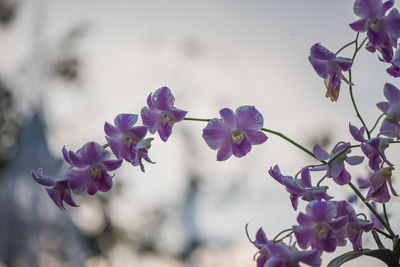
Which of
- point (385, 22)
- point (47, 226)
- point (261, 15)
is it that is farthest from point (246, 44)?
point (385, 22)

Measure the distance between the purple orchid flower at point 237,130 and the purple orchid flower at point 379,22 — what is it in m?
0.10

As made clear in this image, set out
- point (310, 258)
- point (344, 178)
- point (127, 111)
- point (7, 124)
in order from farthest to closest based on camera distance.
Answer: point (7, 124), point (127, 111), point (344, 178), point (310, 258)

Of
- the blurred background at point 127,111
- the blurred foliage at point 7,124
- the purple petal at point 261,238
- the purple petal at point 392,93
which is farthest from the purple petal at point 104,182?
the blurred foliage at point 7,124

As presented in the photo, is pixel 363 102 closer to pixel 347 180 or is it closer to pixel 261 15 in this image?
pixel 347 180

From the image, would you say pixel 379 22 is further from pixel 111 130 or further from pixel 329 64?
pixel 111 130

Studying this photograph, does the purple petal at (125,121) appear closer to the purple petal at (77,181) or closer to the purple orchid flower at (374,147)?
the purple petal at (77,181)

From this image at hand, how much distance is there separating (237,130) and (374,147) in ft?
0.31

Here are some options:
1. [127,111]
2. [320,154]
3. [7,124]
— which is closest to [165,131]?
[320,154]

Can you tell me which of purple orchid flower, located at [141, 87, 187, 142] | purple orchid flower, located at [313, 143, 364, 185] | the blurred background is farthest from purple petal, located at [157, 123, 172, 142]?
the blurred background

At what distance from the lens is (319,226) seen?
350 mm

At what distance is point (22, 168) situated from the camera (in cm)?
442

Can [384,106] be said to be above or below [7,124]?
below

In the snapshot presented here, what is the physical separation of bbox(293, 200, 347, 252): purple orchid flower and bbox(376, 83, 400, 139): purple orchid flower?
95 millimetres

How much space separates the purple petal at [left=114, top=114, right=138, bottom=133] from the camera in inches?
15.9
